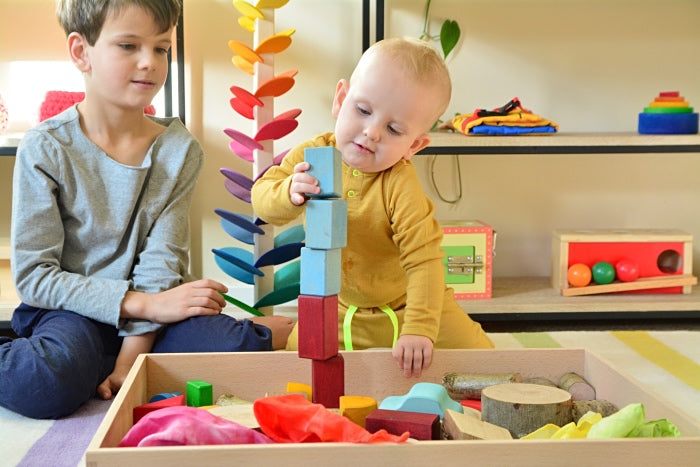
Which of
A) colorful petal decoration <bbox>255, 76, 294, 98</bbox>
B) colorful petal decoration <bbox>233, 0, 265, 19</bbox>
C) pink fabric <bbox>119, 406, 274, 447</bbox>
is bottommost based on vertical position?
pink fabric <bbox>119, 406, 274, 447</bbox>

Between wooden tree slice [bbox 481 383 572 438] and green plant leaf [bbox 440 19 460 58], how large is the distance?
1.35 metres

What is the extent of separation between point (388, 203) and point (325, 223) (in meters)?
0.33

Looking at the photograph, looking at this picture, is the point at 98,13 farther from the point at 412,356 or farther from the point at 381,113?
Result: the point at 412,356

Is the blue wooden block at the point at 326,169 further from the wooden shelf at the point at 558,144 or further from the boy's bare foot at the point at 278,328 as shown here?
the wooden shelf at the point at 558,144

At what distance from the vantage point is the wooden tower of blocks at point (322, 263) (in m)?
0.96

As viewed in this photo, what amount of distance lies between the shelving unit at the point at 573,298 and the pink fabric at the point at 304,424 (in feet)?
3.70

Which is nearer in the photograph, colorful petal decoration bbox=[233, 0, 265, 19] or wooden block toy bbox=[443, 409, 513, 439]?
wooden block toy bbox=[443, 409, 513, 439]

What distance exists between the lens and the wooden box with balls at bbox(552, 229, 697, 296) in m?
2.07

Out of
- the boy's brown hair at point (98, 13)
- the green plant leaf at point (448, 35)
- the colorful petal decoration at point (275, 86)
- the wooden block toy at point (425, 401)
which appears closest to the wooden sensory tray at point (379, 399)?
the wooden block toy at point (425, 401)

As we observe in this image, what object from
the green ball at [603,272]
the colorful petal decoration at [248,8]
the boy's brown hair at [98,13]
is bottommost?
the green ball at [603,272]

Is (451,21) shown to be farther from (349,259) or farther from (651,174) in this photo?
(349,259)

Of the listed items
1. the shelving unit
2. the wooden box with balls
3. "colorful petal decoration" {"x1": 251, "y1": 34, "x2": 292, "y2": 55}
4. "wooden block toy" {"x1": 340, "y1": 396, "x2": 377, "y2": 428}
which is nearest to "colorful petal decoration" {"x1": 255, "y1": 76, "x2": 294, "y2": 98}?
"colorful petal decoration" {"x1": 251, "y1": 34, "x2": 292, "y2": 55}

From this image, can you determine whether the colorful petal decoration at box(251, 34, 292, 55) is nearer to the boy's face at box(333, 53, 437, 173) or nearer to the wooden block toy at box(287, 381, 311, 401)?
the boy's face at box(333, 53, 437, 173)

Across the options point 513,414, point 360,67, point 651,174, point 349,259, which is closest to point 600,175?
point 651,174
